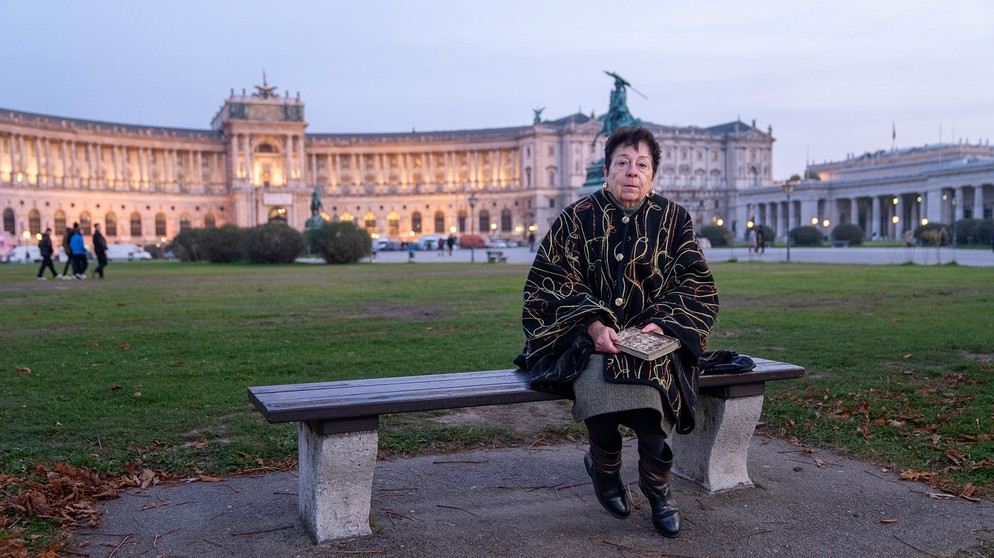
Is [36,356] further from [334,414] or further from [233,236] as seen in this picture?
[233,236]

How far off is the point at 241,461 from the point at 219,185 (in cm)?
9098

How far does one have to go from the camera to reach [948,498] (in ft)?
15.1

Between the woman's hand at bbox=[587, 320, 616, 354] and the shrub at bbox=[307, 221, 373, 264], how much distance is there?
33.5 metres

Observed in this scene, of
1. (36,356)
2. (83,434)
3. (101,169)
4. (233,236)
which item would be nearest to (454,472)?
(83,434)

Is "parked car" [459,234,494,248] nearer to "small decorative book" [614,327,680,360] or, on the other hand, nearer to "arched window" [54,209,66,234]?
"arched window" [54,209,66,234]

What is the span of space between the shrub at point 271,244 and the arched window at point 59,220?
50.4m

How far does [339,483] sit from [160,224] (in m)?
90.6

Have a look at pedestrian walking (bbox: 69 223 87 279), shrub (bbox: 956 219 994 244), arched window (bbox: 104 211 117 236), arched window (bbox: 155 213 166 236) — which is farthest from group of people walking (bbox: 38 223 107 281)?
arched window (bbox: 155 213 166 236)

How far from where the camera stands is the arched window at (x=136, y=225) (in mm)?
85375

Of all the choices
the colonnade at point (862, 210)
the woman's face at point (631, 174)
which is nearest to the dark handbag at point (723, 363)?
the woman's face at point (631, 174)

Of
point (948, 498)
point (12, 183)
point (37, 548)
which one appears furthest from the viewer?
point (12, 183)

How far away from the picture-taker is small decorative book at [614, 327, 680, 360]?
4.04 m

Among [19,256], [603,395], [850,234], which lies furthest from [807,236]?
[603,395]

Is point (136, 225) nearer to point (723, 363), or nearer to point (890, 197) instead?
point (890, 197)
